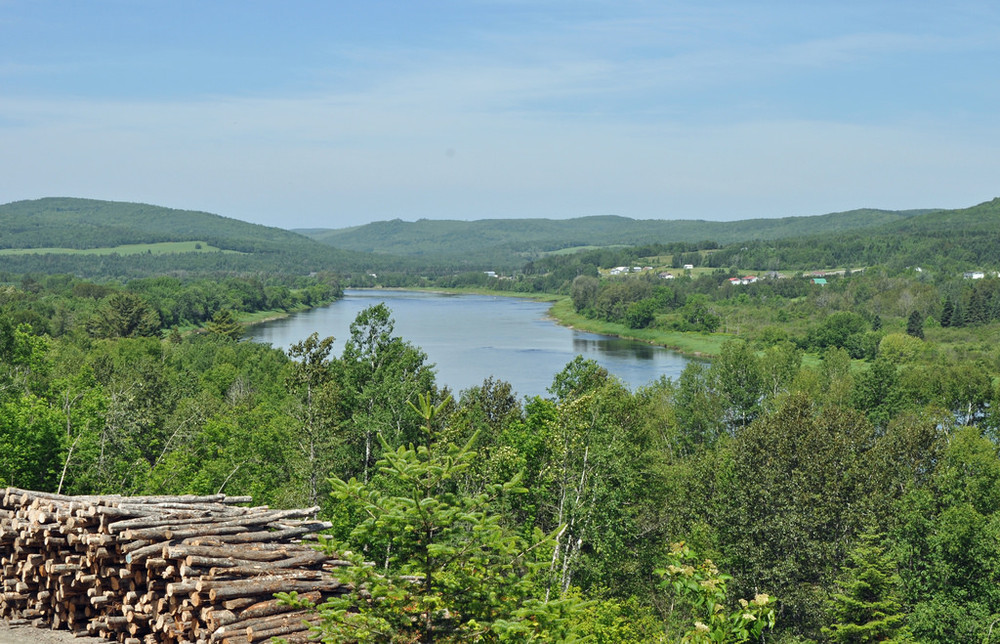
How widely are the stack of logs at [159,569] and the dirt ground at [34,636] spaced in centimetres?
12

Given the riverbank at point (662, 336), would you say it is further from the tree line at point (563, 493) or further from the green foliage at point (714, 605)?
the green foliage at point (714, 605)

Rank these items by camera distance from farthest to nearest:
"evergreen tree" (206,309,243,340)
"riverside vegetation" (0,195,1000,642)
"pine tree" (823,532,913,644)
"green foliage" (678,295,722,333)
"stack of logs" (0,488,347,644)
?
"green foliage" (678,295,722,333) → "evergreen tree" (206,309,243,340) → "pine tree" (823,532,913,644) → "stack of logs" (0,488,347,644) → "riverside vegetation" (0,195,1000,642)

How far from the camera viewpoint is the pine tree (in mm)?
22438

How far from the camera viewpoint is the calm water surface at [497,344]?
3088 inches

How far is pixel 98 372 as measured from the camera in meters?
50.9

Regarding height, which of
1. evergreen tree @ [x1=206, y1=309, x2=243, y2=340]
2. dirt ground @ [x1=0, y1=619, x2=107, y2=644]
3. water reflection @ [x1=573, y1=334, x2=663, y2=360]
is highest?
dirt ground @ [x1=0, y1=619, x2=107, y2=644]

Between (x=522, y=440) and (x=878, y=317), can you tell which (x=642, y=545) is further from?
(x=878, y=317)

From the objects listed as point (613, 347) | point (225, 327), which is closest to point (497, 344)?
point (613, 347)

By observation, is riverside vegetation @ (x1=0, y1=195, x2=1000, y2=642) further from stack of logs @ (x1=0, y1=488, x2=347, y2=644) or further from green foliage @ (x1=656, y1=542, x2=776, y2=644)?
stack of logs @ (x1=0, y1=488, x2=347, y2=644)

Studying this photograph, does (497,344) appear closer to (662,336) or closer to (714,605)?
(662,336)

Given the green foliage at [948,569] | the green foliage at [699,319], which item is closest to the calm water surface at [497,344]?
the green foliage at [699,319]

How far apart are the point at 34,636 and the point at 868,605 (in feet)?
63.2

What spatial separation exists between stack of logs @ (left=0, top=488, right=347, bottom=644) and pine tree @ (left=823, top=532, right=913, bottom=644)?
16.5 meters

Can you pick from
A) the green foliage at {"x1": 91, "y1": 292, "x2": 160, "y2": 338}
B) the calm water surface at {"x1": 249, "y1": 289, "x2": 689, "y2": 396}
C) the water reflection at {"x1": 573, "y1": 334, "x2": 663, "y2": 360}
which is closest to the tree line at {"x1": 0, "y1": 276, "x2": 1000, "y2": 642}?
the calm water surface at {"x1": 249, "y1": 289, "x2": 689, "y2": 396}
